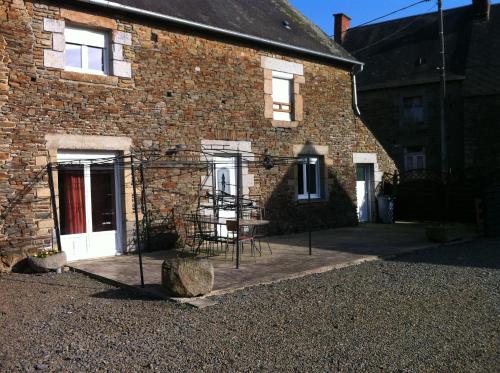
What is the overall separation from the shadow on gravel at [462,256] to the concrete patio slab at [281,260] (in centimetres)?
34

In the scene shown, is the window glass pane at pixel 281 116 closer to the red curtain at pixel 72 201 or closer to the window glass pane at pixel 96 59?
the window glass pane at pixel 96 59

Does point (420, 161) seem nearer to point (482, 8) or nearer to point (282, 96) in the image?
point (482, 8)

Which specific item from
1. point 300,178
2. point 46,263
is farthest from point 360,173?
point 46,263

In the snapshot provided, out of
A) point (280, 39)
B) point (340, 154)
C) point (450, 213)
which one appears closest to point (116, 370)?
point (280, 39)

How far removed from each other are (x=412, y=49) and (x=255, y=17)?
37.7 feet

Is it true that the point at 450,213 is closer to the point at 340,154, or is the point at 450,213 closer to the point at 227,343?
the point at 340,154

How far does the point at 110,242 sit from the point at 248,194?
10.6 ft

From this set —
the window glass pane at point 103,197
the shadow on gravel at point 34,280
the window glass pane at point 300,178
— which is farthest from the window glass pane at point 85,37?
the window glass pane at point 300,178

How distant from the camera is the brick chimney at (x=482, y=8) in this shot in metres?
20.4

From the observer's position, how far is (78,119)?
28.2ft

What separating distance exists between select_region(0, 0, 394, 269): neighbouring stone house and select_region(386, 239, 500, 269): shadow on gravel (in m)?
3.44

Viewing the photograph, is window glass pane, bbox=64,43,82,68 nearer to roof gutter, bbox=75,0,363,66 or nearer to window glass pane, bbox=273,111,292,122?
roof gutter, bbox=75,0,363,66

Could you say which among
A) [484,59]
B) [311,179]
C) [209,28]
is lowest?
[311,179]

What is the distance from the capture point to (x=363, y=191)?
15062 millimetres
